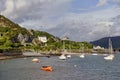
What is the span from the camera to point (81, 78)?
97125 mm

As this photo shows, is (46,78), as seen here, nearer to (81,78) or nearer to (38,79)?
(38,79)

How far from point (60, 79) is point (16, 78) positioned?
12521 millimetres

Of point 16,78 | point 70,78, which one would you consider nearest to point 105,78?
point 70,78

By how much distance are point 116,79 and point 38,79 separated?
2272 centimetres

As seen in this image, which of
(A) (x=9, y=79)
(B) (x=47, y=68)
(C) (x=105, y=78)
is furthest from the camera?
(B) (x=47, y=68)

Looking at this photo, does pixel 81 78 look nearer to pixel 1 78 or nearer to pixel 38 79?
pixel 38 79

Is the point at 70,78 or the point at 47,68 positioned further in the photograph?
the point at 47,68


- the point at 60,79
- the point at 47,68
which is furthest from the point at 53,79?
the point at 47,68

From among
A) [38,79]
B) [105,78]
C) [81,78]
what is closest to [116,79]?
[105,78]

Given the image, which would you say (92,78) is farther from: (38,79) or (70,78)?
(38,79)

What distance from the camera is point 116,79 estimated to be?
316 feet

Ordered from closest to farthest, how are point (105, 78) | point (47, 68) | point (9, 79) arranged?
point (9, 79) → point (105, 78) → point (47, 68)

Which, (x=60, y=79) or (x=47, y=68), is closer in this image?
(x=60, y=79)

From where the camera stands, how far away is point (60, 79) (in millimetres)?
93062
